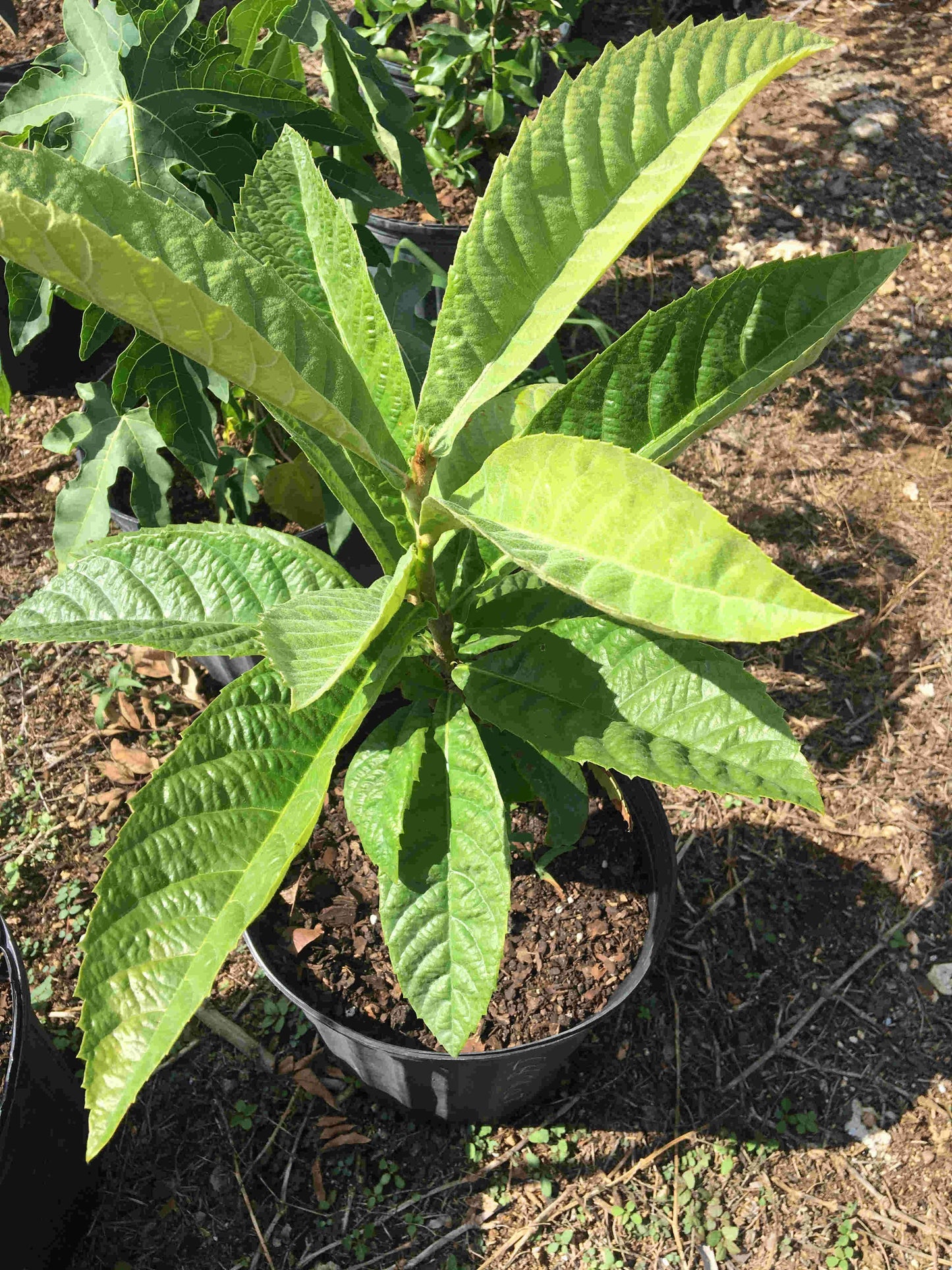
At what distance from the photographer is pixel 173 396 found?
1788mm

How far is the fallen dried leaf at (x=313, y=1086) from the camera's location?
2043 mm

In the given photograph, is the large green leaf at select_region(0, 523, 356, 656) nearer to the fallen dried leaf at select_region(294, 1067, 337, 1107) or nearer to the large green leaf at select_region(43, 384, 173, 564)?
the large green leaf at select_region(43, 384, 173, 564)

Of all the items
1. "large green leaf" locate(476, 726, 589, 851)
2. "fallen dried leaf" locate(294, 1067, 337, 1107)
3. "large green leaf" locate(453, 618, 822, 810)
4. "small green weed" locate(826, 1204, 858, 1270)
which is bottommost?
"small green weed" locate(826, 1204, 858, 1270)

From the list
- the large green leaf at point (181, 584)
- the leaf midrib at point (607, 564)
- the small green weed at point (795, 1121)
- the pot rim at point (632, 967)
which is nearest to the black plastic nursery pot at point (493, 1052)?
the pot rim at point (632, 967)

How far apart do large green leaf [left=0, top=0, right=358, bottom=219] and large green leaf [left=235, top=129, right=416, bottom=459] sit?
695 mm

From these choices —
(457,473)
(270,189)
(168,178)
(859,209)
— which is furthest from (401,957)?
(859,209)

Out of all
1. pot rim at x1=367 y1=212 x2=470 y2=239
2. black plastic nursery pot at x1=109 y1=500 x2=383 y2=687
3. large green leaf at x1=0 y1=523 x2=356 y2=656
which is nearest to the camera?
large green leaf at x1=0 y1=523 x2=356 y2=656

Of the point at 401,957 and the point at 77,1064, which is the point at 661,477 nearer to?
the point at 401,957

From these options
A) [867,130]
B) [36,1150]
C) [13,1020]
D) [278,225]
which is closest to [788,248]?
[867,130]

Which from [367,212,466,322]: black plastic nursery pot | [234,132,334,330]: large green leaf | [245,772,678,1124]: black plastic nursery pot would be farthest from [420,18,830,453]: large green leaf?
[367,212,466,322]: black plastic nursery pot

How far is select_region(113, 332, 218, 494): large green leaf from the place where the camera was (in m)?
1.71

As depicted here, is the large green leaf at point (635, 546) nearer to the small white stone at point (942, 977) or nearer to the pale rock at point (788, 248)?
the small white stone at point (942, 977)

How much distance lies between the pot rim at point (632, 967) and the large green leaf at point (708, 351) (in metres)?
0.70

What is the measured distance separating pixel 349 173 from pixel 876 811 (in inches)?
75.4
